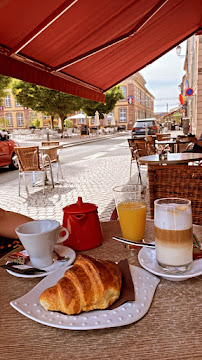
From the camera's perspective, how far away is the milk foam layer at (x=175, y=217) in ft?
3.03

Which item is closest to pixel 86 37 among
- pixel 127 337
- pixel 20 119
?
pixel 127 337

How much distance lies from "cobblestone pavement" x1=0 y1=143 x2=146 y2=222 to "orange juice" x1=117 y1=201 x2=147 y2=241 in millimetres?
3224

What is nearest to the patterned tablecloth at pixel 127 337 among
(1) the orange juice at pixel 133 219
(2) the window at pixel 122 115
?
(1) the orange juice at pixel 133 219

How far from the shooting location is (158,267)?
1.00 metres

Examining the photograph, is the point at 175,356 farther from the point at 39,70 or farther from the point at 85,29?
the point at 85,29

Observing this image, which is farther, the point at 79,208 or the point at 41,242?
the point at 79,208

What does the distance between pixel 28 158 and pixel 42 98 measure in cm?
2079

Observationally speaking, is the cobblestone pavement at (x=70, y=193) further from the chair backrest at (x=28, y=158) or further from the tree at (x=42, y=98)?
the tree at (x=42, y=98)

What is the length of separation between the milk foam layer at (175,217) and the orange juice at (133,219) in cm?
27

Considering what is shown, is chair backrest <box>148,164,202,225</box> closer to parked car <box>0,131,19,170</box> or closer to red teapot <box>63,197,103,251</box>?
red teapot <box>63,197,103,251</box>

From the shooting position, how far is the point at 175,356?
0.66 meters

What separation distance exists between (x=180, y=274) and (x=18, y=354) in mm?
505

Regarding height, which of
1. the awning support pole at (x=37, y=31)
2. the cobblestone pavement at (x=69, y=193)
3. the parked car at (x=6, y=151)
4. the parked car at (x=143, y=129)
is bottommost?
the cobblestone pavement at (x=69, y=193)

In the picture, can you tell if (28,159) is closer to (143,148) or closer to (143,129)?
(143,148)
